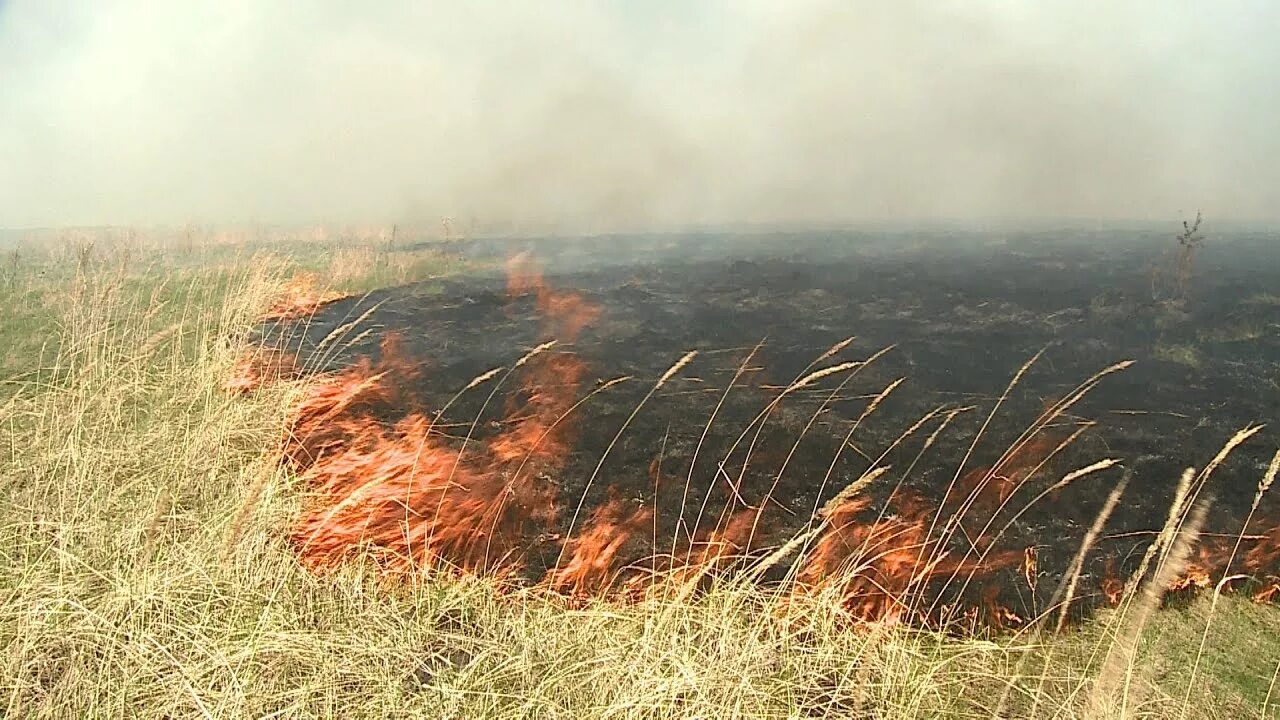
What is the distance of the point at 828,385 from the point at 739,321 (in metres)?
1.99

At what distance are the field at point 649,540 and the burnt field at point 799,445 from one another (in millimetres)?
25

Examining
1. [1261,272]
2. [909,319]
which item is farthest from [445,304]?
[1261,272]

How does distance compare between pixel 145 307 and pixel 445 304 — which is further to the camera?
pixel 145 307

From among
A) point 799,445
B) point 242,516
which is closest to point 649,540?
point 799,445

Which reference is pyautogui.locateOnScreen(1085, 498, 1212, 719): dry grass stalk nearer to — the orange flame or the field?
the field

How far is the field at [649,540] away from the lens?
2.21 meters

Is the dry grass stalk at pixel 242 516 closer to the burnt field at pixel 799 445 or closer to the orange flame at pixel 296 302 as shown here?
the burnt field at pixel 799 445

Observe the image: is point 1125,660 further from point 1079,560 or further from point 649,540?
point 649,540

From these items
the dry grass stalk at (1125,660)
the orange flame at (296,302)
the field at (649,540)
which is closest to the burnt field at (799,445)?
the field at (649,540)

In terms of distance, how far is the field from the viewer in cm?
221

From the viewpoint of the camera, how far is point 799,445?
3.57 metres

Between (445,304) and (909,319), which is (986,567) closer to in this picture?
(909,319)

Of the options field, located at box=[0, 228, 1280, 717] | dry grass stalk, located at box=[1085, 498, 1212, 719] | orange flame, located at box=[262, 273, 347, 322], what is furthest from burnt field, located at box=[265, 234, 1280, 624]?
orange flame, located at box=[262, 273, 347, 322]

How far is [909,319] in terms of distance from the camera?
6742 mm
